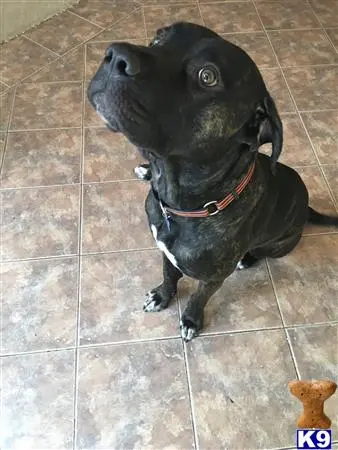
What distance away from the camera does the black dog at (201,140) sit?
45.1 inches

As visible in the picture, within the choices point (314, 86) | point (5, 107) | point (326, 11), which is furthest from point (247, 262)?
→ point (326, 11)

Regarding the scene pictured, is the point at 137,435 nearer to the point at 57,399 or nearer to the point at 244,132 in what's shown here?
the point at 57,399

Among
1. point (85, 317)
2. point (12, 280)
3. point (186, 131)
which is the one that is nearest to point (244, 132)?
point (186, 131)

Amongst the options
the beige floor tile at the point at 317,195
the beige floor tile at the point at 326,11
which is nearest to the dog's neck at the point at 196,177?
the beige floor tile at the point at 317,195

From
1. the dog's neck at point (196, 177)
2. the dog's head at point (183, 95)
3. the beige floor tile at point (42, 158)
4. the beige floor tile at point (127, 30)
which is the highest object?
the dog's head at point (183, 95)

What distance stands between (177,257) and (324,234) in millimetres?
964

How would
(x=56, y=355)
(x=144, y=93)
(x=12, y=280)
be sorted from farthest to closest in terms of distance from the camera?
(x=12, y=280) → (x=56, y=355) → (x=144, y=93)

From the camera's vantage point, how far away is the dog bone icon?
168cm

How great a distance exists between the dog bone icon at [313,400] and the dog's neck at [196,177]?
2.56 feet

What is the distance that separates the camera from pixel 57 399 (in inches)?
71.7

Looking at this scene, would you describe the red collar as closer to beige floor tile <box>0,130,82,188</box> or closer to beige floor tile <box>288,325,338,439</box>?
beige floor tile <box>288,325,338,439</box>

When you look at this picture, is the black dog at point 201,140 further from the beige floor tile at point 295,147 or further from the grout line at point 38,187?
the grout line at point 38,187

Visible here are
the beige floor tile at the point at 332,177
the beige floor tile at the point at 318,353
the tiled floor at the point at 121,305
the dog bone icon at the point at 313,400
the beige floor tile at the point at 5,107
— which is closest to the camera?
the dog bone icon at the point at 313,400

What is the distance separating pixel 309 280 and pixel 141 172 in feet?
3.14
